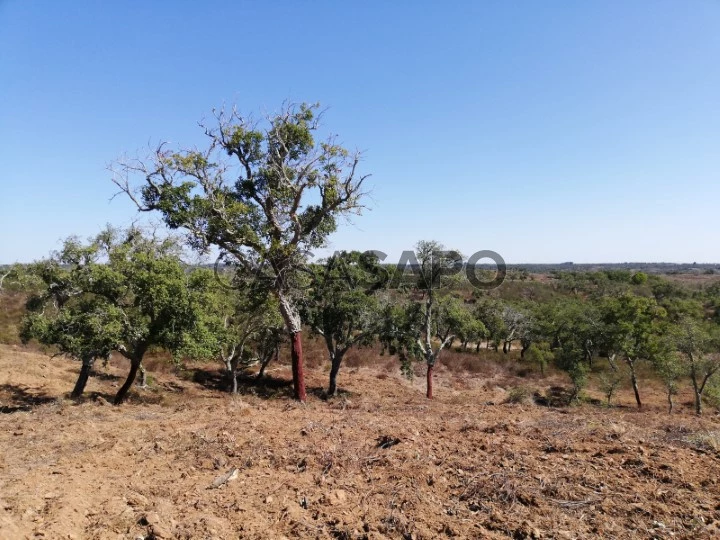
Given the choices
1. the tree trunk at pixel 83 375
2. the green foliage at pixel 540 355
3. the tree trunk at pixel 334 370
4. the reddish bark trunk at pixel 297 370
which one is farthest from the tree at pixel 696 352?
the tree trunk at pixel 83 375

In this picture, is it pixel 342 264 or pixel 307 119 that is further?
pixel 342 264

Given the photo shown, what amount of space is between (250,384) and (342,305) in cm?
862

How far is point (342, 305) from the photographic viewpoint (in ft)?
65.1

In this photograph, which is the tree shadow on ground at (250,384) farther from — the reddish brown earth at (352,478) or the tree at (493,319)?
the tree at (493,319)

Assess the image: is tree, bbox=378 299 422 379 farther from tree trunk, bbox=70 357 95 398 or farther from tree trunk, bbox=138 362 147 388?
tree trunk, bbox=70 357 95 398

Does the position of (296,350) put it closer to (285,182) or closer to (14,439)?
(285,182)

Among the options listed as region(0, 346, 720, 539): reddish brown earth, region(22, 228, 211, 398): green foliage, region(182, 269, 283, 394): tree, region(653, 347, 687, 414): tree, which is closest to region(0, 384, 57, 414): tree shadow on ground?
region(22, 228, 211, 398): green foliage

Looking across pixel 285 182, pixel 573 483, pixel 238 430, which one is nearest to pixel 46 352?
pixel 285 182

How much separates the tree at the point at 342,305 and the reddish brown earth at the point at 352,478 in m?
11.8

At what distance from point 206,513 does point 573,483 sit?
13.9 ft

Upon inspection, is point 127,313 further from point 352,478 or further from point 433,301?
point 433,301

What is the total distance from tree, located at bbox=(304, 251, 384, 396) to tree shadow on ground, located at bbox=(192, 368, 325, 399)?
2.64 meters

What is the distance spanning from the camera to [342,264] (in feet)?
68.9

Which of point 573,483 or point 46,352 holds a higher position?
point 573,483
